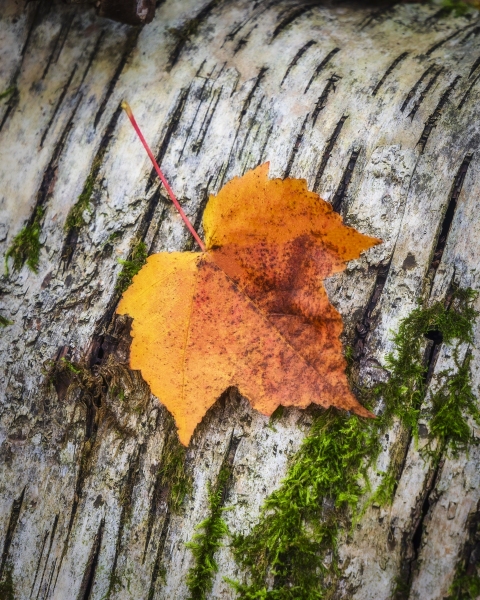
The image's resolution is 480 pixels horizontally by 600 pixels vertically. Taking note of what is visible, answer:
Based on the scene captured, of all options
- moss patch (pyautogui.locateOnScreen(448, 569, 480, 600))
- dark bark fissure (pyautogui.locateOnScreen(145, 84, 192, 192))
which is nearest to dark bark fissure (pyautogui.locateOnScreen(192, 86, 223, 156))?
dark bark fissure (pyautogui.locateOnScreen(145, 84, 192, 192))

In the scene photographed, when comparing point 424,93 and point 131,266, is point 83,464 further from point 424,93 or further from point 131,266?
point 424,93

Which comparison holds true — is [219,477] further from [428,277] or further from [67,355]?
[428,277]

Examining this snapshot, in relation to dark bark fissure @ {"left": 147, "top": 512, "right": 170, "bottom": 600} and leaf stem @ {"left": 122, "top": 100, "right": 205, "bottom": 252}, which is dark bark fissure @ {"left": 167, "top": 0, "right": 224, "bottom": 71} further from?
dark bark fissure @ {"left": 147, "top": 512, "right": 170, "bottom": 600}

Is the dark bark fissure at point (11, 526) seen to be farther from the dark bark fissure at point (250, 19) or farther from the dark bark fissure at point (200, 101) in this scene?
the dark bark fissure at point (250, 19)

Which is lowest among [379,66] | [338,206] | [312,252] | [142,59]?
[312,252]

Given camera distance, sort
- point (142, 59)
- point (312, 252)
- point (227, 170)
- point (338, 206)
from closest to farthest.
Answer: point (312, 252)
point (338, 206)
point (227, 170)
point (142, 59)

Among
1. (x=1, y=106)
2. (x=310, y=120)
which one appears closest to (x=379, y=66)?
(x=310, y=120)

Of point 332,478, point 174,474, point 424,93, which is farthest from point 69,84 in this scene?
point 332,478

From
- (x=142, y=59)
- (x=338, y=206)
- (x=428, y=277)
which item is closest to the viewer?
(x=428, y=277)
